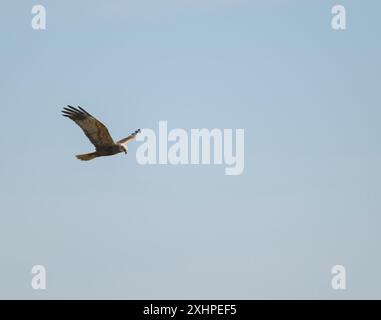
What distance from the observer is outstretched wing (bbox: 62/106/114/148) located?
31375 mm

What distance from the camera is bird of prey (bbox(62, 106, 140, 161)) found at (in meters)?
31.4

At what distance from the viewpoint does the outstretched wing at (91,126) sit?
31375 millimetres

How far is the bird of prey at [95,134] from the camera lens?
31.4 meters

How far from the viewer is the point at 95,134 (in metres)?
31.9

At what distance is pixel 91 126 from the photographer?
1248 inches

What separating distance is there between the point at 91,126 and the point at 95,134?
0.31 metres
